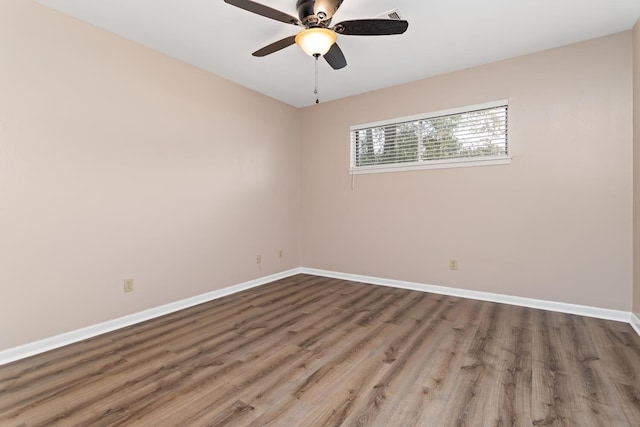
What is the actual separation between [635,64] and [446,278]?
8.65 feet

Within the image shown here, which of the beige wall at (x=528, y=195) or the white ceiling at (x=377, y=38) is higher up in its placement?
the white ceiling at (x=377, y=38)

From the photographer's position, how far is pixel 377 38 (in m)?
2.82

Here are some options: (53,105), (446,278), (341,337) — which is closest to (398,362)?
(341,337)

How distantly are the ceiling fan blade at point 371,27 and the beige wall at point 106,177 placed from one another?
202 cm

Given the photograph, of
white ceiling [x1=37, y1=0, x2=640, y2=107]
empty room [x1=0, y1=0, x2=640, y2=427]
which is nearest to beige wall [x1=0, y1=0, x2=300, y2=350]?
empty room [x1=0, y1=0, x2=640, y2=427]

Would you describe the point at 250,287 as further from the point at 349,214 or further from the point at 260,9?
the point at 260,9

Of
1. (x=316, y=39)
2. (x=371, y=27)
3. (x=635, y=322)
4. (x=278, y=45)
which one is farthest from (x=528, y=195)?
(x=278, y=45)

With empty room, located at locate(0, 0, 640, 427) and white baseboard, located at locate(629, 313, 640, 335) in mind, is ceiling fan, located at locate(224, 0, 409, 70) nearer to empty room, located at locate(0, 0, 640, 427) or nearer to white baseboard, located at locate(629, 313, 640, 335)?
empty room, located at locate(0, 0, 640, 427)

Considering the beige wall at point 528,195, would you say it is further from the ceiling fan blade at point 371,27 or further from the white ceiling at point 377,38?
the ceiling fan blade at point 371,27

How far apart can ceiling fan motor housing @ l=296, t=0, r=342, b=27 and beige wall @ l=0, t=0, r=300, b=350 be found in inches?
70.3

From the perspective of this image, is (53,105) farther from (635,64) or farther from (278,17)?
(635,64)

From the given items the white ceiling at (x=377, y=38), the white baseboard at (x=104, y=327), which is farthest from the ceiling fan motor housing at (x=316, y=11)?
the white baseboard at (x=104, y=327)

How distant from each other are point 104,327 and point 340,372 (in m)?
2.12

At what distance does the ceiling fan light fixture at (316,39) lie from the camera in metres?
2.02
